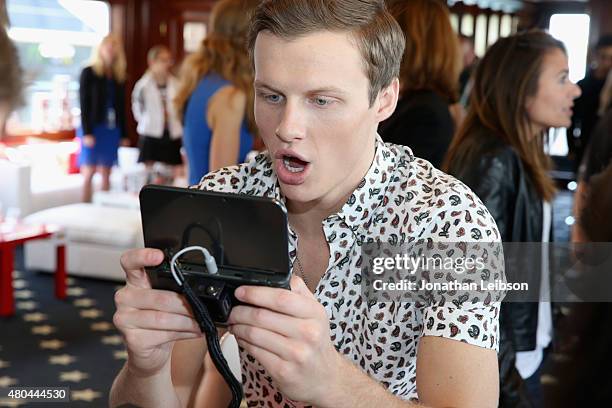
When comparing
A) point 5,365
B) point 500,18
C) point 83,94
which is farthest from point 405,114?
point 500,18

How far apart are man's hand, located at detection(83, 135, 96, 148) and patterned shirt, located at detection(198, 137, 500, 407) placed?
364cm

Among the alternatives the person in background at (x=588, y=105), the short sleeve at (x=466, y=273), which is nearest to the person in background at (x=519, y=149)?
the short sleeve at (x=466, y=273)

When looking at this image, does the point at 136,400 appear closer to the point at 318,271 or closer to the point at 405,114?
the point at 318,271

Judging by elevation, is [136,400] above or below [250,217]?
below

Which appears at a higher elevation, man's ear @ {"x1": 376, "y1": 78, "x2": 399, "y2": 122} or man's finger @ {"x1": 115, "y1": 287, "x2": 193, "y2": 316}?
man's ear @ {"x1": 376, "y1": 78, "x2": 399, "y2": 122}

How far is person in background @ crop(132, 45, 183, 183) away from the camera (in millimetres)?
7535

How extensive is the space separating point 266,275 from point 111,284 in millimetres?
4521

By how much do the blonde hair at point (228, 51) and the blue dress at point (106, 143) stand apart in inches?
86.4

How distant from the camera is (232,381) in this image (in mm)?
1005

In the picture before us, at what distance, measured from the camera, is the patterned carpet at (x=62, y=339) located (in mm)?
3604

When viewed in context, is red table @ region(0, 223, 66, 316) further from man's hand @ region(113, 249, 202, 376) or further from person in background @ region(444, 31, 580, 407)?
man's hand @ region(113, 249, 202, 376)

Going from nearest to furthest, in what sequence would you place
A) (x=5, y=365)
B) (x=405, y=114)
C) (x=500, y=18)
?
(x=405, y=114) → (x=5, y=365) → (x=500, y=18)

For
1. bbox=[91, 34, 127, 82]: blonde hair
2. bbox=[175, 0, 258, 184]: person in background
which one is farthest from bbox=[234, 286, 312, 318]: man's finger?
bbox=[91, 34, 127, 82]: blonde hair

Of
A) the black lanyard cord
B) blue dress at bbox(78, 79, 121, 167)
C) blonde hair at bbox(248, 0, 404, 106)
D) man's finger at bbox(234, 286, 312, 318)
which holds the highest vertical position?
blonde hair at bbox(248, 0, 404, 106)
